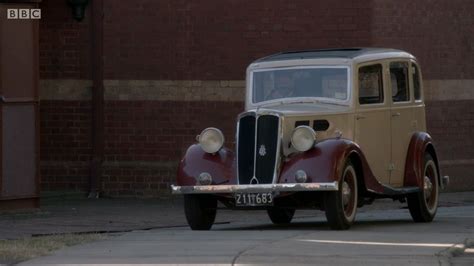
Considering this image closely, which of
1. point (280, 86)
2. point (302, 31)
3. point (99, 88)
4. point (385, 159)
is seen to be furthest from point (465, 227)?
point (99, 88)

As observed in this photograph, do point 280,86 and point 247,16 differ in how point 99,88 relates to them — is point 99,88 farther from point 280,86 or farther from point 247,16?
point 280,86

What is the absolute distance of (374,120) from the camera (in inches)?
573

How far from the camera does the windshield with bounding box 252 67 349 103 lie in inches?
568

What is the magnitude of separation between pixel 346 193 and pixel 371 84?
1.86 metres

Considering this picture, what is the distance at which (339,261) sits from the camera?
413 inches

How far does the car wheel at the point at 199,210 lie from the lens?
45.8 ft

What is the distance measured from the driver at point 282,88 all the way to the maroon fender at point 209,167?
1148 millimetres

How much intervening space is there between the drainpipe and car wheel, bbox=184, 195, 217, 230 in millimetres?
6422

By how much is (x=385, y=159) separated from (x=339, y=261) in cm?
444

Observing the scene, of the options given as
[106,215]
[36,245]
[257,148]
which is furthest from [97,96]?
[36,245]

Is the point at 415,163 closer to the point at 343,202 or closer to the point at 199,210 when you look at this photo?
the point at 343,202

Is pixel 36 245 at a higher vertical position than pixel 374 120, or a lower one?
lower

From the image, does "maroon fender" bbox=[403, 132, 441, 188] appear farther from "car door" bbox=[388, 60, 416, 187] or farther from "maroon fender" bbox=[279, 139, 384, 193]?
"maroon fender" bbox=[279, 139, 384, 193]

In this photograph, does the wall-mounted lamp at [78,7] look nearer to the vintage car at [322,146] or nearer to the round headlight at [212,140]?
the vintage car at [322,146]
